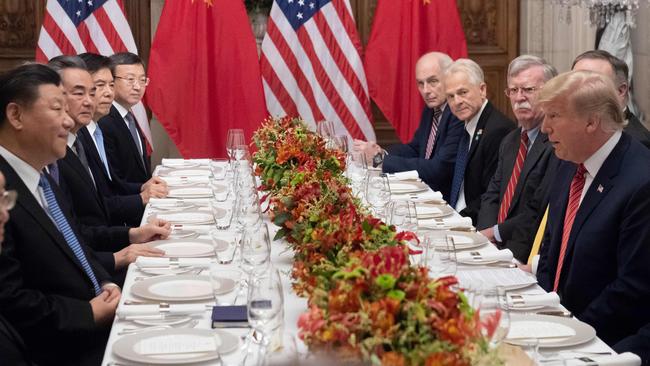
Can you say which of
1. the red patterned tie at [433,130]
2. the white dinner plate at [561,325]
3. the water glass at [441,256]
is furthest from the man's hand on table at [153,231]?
the red patterned tie at [433,130]

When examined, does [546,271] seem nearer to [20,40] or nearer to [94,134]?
[94,134]

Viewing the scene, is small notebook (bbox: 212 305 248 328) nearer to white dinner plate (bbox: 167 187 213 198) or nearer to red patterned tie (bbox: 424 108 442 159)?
white dinner plate (bbox: 167 187 213 198)

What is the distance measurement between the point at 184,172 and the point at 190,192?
2.66ft

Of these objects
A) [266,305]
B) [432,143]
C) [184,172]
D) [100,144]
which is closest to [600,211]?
[266,305]

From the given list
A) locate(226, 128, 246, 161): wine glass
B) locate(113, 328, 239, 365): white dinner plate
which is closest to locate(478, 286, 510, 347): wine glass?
locate(113, 328, 239, 365): white dinner plate

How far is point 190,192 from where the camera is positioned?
5184mm

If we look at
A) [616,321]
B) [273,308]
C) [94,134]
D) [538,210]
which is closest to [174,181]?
[94,134]

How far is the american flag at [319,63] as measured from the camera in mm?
8078

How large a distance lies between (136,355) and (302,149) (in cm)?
187

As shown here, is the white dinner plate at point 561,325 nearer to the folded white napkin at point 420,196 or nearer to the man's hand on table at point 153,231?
the man's hand on table at point 153,231

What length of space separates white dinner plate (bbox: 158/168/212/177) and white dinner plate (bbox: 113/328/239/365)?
10.8 feet

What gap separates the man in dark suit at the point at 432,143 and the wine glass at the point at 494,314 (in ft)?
12.2

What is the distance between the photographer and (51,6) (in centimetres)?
773

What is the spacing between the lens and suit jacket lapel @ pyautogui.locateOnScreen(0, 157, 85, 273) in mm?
3236
